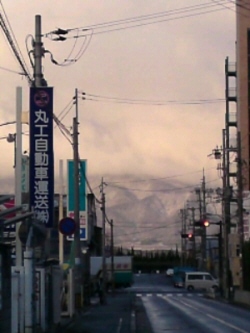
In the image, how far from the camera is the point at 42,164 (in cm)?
2625

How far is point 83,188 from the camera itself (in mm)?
47531

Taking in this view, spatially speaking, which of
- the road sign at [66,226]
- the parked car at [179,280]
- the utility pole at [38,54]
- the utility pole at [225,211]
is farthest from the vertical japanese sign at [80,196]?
the parked car at [179,280]

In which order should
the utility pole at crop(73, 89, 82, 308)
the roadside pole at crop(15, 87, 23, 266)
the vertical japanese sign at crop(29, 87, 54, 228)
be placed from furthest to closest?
the utility pole at crop(73, 89, 82, 308) < the vertical japanese sign at crop(29, 87, 54, 228) < the roadside pole at crop(15, 87, 23, 266)

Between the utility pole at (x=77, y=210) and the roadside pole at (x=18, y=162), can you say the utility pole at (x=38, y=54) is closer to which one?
the roadside pole at (x=18, y=162)

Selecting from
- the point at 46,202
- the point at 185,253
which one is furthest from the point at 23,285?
the point at 185,253

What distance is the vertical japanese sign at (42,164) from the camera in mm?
26141

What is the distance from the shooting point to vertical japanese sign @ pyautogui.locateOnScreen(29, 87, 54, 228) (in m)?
26.1

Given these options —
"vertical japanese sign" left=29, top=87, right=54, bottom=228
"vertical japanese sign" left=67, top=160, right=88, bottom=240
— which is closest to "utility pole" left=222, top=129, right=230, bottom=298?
"vertical japanese sign" left=67, top=160, right=88, bottom=240

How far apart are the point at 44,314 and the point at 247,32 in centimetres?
6878

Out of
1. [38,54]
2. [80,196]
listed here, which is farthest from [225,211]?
[38,54]

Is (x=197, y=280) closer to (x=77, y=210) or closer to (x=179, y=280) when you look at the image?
(x=179, y=280)

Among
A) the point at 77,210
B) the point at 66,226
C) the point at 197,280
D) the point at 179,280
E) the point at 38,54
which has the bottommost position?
the point at 179,280

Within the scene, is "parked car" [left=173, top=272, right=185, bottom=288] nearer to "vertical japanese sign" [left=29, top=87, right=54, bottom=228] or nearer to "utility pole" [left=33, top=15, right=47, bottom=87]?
"vertical japanese sign" [left=29, top=87, right=54, bottom=228]

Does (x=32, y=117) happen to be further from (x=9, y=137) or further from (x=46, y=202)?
(x=9, y=137)
